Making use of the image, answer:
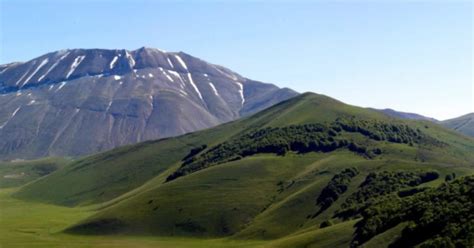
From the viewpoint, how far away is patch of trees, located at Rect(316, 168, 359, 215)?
165000 mm

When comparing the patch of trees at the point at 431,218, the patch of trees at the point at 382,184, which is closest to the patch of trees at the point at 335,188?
the patch of trees at the point at 382,184

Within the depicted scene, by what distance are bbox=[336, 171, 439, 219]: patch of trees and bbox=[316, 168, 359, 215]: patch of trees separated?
14.1 feet

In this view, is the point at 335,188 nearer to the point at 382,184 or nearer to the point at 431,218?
the point at 382,184

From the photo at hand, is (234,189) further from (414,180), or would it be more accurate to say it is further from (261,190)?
(414,180)

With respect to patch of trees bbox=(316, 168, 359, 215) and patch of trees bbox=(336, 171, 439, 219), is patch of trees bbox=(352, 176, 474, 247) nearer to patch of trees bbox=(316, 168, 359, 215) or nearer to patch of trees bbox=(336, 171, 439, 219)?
patch of trees bbox=(336, 171, 439, 219)

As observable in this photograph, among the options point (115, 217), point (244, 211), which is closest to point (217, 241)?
point (244, 211)

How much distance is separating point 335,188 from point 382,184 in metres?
13.7

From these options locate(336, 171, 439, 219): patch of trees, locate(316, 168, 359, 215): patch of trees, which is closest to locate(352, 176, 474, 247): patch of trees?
locate(336, 171, 439, 219): patch of trees

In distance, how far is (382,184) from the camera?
166m

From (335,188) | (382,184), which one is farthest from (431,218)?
(335,188)

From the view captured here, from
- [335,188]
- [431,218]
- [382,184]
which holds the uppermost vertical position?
[431,218]

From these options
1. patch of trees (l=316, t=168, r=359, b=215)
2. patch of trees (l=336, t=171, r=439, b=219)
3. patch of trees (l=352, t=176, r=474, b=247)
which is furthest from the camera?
patch of trees (l=316, t=168, r=359, b=215)

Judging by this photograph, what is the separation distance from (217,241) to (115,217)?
47.0 metres

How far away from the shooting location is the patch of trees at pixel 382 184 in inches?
6230
